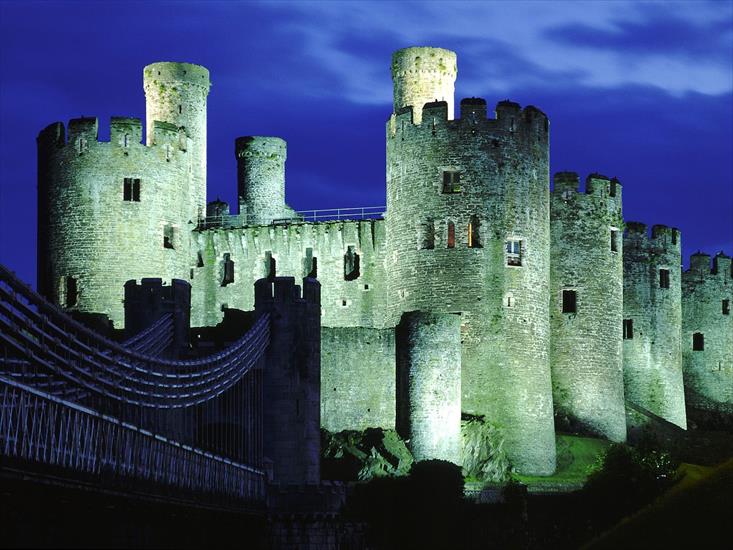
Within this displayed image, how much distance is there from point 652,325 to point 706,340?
6.68 meters

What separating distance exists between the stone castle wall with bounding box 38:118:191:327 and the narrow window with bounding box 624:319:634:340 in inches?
645

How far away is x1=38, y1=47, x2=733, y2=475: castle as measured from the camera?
6994 centimetres

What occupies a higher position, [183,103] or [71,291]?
[183,103]

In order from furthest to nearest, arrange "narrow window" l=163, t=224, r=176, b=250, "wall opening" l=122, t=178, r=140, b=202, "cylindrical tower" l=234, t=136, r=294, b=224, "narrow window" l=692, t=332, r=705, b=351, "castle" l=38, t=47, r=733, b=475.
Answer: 1. "narrow window" l=692, t=332, r=705, b=351
2. "cylindrical tower" l=234, t=136, r=294, b=224
3. "narrow window" l=163, t=224, r=176, b=250
4. "wall opening" l=122, t=178, r=140, b=202
5. "castle" l=38, t=47, r=733, b=475

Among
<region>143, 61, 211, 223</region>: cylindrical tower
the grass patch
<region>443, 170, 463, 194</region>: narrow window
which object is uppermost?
<region>143, 61, 211, 223</region>: cylindrical tower

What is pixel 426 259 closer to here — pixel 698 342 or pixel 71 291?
pixel 71 291

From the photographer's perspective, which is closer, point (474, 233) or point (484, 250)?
point (484, 250)

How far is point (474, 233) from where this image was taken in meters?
72.2

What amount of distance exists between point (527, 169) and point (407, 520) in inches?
640

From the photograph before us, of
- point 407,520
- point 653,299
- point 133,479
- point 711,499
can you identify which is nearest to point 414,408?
point 407,520

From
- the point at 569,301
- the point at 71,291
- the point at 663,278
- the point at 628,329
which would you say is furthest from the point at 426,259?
the point at 663,278

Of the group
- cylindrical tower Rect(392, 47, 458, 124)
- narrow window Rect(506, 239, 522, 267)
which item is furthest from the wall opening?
narrow window Rect(506, 239, 522, 267)

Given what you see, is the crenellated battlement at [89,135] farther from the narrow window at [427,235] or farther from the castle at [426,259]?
the narrow window at [427,235]

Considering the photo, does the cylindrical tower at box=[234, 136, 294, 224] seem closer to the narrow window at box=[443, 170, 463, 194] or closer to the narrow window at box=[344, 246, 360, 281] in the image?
the narrow window at box=[344, 246, 360, 281]
